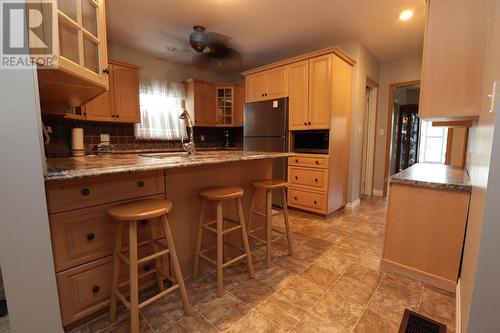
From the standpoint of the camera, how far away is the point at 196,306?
1496 mm

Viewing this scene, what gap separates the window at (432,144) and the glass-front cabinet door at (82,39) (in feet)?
27.6

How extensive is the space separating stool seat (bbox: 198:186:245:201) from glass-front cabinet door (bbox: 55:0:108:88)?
97cm

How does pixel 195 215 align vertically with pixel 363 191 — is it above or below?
above

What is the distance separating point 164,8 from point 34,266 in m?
2.78

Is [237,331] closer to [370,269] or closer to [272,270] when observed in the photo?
[272,270]

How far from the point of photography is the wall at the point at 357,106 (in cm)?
341

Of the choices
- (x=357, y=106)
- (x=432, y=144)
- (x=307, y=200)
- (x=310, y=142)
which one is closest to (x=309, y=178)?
(x=307, y=200)

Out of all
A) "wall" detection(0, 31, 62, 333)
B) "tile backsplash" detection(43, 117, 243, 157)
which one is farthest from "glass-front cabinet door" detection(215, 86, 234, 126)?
"wall" detection(0, 31, 62, 333)

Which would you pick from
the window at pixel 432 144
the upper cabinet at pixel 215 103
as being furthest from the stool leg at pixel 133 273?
the window at pixel 432 144

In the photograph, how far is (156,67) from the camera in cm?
416

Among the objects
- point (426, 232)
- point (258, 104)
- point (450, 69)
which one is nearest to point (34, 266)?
point (426, 232)

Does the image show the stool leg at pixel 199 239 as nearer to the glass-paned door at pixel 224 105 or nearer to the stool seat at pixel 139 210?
the stool seat at pixel 139 210

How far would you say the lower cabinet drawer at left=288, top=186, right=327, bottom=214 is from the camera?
10.2ft

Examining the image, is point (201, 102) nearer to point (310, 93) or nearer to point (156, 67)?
point (156, 67)
